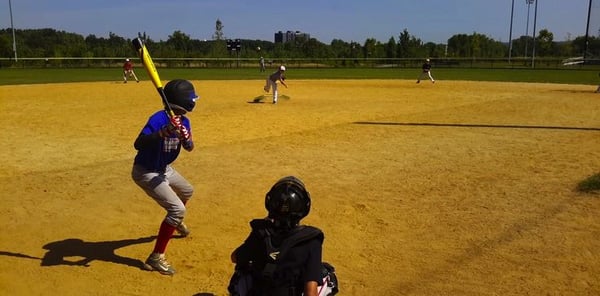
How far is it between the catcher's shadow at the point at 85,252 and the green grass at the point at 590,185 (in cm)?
604

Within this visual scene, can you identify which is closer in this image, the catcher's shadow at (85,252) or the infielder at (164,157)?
the infielder at (164,157)

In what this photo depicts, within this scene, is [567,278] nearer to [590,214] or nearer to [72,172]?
[590,214]

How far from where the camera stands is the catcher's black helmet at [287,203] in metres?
2.67

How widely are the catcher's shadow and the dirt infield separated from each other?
0.02 metres

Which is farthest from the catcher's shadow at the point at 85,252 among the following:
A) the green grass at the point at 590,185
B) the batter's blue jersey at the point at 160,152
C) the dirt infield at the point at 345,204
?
the green grass at the point at 590,185

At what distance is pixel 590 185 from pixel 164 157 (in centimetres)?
619

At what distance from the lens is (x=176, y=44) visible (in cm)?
9756

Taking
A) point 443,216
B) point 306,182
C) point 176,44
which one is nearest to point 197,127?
point 306,182

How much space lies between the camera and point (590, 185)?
7.53m

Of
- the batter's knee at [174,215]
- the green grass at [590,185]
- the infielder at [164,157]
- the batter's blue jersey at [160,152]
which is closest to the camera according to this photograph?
the infielder at [164,157]

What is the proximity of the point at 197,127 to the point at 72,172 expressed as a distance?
17.4 ft

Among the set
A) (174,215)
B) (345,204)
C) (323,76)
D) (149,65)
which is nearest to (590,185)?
(345,204)

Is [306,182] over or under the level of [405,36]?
under

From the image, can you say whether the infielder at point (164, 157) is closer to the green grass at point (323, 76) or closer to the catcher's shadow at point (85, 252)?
the catcher's shadow at point (85, 252)
